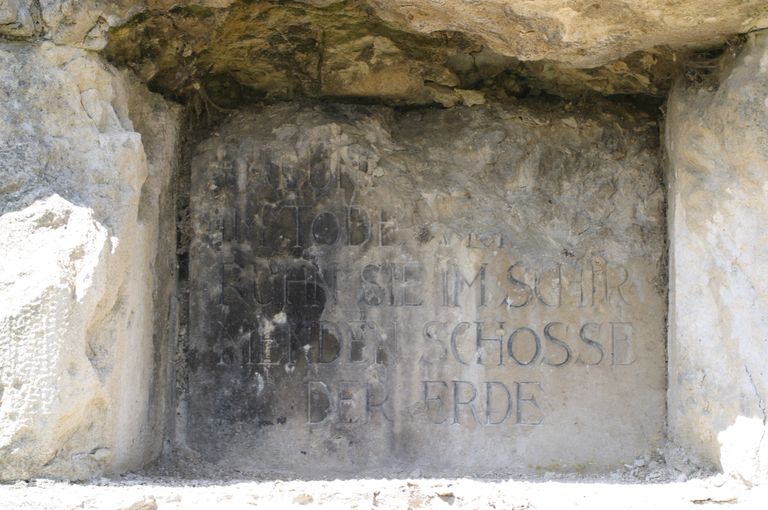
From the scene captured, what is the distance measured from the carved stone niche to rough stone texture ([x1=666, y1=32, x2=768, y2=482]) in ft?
0.95

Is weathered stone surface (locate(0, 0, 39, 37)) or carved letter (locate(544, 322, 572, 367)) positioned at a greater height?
weathered stone surface (locate(0, 0, 39, 37))

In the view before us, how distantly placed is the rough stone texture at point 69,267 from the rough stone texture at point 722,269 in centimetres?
203

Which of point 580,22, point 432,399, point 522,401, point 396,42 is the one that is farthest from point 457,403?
point 580,22

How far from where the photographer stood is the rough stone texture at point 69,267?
3840 millimetres

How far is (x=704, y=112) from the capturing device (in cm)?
453

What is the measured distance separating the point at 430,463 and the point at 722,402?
1147 mm

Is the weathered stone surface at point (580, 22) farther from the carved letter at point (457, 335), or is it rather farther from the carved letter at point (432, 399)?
the carved letter at point (432, 399)

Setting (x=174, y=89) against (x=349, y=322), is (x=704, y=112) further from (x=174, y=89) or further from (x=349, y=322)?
(x=174, y=89)

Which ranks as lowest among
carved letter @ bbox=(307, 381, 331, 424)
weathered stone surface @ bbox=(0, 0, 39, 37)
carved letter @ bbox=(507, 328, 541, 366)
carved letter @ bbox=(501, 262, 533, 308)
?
carved letter @ bbox=(307, 381, 331, 424)

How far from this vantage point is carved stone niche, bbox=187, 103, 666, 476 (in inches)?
190

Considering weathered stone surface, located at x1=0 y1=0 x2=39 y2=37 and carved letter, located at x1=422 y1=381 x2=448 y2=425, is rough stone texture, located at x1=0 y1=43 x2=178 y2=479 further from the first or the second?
carved letter, located at x1=422 y1=381 x2=448 y2=425

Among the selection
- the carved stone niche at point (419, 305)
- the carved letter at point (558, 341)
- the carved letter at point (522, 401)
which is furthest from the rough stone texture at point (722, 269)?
the carved letter at point (522, 401)

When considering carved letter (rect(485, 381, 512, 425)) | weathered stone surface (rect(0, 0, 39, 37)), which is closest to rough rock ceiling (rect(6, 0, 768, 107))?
weathered stone surface (rect(0, 0, 39, 37))

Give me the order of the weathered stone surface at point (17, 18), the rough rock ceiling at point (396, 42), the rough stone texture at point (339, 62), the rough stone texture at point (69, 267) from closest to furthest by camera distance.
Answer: the rough stone texture at point (69, 267) → the weathered stone surface at point (17, 18) → the rough rock ceiling at point (396, 42) → the rough stone texture at point (339, 62)
